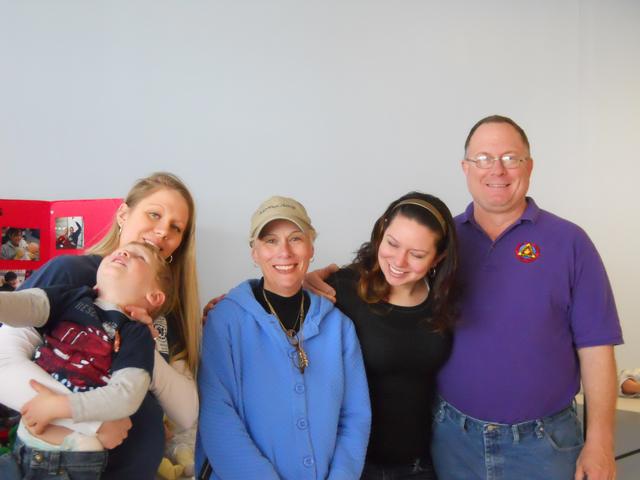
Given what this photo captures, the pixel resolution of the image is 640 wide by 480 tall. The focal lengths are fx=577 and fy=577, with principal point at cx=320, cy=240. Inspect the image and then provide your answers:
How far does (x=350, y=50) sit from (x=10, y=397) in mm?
2323

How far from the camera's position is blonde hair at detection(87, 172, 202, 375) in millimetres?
1763

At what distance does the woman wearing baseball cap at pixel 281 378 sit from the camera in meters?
1.62

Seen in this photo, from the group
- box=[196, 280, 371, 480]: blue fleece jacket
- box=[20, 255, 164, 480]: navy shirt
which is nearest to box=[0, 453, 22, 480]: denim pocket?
box=[20, 255, 164, 480]: navy shirt

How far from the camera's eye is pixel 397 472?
1854 millimetres

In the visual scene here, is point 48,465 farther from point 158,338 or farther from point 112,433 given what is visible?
point 158,338

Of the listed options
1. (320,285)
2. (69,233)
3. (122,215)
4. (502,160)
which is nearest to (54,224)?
(69,233)

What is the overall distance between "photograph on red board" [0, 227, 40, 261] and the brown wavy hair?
1.22 meters

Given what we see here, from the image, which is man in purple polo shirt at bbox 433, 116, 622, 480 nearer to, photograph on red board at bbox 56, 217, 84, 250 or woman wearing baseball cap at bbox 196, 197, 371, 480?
woman wearing baseball cap at bbox 196, 197, 371, 480

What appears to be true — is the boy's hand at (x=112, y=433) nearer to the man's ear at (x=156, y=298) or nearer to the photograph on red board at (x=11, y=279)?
the man's ear at (x=156, y=298)

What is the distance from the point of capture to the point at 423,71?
124 inches

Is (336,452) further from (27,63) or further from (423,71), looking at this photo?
(423,71)

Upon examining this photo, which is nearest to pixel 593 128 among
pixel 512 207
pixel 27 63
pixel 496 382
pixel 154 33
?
pixel 512 207

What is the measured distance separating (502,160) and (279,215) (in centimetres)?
79

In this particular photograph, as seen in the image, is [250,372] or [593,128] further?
[593,128]
